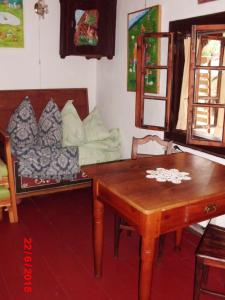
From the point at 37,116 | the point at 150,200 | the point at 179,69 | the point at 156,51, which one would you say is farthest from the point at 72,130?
the point at 150,200

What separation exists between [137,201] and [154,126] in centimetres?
158

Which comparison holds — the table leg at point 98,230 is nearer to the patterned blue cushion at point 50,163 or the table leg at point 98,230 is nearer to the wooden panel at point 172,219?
the wooden panel at point 172,219

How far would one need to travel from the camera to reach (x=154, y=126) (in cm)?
315

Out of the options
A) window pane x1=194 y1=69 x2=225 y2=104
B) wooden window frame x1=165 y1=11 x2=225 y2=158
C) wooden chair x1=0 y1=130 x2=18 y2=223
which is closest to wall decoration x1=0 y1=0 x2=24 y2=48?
wooden chair x1=0 y1=130 x2=18 y2=223

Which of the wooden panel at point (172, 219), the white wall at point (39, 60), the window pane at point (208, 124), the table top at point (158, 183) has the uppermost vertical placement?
the white wall at point (39, 60)

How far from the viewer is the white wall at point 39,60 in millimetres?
3793

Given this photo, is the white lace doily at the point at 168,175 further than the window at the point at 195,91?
No

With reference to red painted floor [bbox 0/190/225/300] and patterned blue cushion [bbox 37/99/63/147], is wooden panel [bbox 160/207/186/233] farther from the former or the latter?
patterned blue cushion [bbox 37/99/63/147]

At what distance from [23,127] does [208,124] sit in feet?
6.53

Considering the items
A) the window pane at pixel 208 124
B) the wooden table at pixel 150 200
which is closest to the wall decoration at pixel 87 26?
the window pane at pixel 208 124

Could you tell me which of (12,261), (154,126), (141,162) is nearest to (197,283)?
(141,162)

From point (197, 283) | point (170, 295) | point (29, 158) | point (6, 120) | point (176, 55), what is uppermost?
point (176, 55)

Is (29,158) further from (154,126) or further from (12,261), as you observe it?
(154,126)

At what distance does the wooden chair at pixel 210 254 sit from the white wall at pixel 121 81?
169cm
